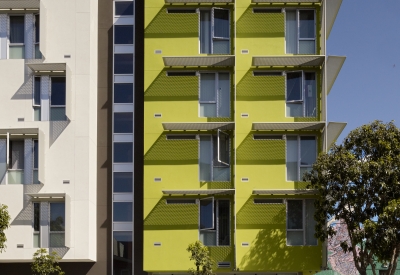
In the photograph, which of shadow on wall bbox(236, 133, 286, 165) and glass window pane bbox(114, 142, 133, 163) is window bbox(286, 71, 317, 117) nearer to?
shadow on wall bbox(236, 133, 286, 165)

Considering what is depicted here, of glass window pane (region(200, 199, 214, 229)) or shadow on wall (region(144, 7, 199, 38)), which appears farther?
shadow on wall (region(144, 7, 199, 38))

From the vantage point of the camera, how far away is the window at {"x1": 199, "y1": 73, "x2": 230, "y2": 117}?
33.5 meters

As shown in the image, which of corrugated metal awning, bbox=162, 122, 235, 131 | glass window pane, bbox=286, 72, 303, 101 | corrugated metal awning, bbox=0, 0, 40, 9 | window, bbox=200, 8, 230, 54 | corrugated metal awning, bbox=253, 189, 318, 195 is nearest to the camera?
corrugated metal awning, bbox=253, 189, 318, 195

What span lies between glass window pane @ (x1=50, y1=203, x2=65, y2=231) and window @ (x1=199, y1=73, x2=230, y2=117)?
7348 millimetres

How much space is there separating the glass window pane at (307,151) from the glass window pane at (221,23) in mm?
5881

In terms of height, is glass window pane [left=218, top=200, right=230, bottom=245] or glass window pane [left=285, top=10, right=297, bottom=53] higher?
glass window pane [left=285, top=10, right=297, bottom=53]

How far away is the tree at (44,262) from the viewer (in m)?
30.1

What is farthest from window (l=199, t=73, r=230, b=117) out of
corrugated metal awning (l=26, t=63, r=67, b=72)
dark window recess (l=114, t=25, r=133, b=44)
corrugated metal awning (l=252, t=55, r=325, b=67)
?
corrugated metal awning (l=26, t=63, r=67, b=72)

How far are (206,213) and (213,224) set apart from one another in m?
0.57

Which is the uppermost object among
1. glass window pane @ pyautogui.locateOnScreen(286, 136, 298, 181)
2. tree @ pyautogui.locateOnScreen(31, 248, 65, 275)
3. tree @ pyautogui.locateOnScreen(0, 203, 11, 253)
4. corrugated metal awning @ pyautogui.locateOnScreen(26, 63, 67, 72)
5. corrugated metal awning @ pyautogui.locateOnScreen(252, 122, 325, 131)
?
corrugated metal awning @ pyautogui.locateOnScreen(26, 63, 67, 72)

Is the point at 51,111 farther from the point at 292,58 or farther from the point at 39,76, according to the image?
the point at 292,58

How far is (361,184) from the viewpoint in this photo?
3019cm

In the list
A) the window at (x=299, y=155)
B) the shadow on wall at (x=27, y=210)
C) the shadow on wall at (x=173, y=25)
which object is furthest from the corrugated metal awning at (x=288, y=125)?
the shadow on wall at (x=27, y=210)

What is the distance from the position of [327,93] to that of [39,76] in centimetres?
1273
